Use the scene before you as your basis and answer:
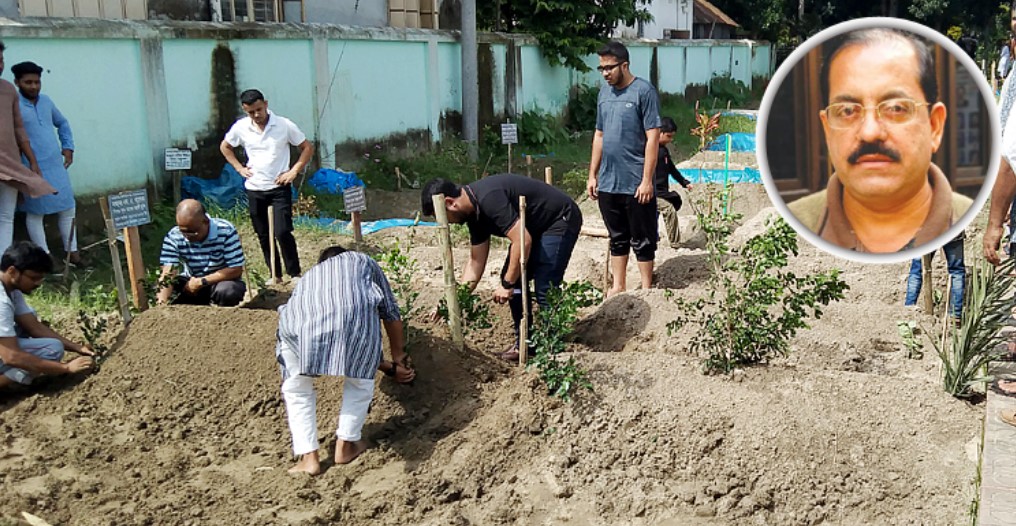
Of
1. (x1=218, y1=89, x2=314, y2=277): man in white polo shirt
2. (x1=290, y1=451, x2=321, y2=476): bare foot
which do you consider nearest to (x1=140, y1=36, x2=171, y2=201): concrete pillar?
(x1=218, y1=89, x2=314, y2=277): man in white polo shirt

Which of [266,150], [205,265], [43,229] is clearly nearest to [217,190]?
[43,229]

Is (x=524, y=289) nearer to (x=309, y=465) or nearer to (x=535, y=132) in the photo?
(x=309, y=465)

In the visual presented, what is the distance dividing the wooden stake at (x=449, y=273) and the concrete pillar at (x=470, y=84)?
28.6 ft

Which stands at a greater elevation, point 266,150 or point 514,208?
point 266,150

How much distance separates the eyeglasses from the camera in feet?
5.37

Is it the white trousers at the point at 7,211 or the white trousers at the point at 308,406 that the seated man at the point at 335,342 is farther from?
the white trousers at the point at 7,211

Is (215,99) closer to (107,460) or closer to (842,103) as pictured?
(107,460)

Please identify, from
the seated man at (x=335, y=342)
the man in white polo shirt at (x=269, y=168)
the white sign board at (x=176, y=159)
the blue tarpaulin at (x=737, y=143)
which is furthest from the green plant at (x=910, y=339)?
the blue tarpaulin at (x=737, y=143)

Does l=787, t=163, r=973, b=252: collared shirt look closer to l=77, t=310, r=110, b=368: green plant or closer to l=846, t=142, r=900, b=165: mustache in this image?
l=846, t=142, r=900, b=165: mustache

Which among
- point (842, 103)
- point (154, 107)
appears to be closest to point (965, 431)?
point (842, 103)

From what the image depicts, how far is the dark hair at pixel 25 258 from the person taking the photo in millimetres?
4723

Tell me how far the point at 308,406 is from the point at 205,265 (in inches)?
77.0

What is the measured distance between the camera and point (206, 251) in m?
5.89

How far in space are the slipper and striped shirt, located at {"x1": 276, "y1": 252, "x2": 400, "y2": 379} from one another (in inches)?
108
